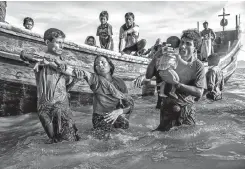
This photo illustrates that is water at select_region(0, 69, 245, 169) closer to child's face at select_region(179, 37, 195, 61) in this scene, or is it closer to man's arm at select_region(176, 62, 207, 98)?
man's arm at select_region(176, 62, 207, 98)

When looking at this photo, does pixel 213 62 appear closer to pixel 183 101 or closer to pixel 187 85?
pixel 183 101

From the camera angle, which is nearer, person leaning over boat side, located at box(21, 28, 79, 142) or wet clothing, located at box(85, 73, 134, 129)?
person leaning over boat side, located at box(21, 28, 79, 142)

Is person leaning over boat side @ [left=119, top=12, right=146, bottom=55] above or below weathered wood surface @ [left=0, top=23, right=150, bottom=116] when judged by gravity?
above

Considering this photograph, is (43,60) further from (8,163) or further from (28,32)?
(28,32)

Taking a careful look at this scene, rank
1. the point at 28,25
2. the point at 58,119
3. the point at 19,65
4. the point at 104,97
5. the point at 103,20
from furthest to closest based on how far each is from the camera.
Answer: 1. the point at 103,20
2. the point at 28,25
3. the point at 19,65
4. the point at 104,97
5. the point at 58,119

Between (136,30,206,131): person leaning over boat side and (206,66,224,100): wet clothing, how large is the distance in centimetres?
442

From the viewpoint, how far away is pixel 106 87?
3.74 m

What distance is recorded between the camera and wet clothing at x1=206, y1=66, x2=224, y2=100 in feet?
25.7

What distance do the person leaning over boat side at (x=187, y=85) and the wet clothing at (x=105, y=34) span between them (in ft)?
15.2

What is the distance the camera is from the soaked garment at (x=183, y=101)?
358 centimetres

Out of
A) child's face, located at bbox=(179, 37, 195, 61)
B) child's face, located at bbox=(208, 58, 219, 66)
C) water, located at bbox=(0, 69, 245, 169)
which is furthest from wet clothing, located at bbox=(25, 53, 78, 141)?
child's face, located at bbox=(208, 58, 219, 66)

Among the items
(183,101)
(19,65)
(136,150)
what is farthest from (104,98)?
(19,65)

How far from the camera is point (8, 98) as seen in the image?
516 cm

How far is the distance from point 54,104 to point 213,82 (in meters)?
5.94
